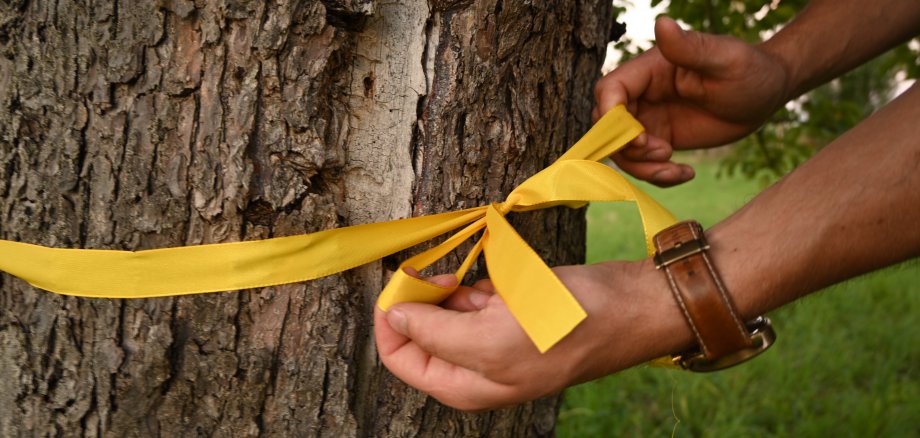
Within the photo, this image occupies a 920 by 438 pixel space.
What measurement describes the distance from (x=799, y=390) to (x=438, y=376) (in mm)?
3313

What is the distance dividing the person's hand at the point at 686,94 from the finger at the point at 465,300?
0.63 metres

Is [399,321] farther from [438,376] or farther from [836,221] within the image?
[836,221]

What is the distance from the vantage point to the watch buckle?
3.59ft

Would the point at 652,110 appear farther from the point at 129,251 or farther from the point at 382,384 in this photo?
the point at 129,251

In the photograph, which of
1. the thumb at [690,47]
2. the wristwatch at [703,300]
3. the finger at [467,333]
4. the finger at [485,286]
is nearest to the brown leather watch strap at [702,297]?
the wristwatch at [703,300]

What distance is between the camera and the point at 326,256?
4.03ft

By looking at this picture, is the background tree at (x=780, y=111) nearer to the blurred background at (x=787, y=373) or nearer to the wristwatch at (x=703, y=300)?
the blurred background at (x=787, y=373)

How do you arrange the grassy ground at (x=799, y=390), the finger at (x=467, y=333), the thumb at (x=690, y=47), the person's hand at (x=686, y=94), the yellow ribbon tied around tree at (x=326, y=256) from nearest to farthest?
1. the finger at (x=467, y=333)
2. the yellow ribbon tied around tree at (x=326, y=256)
3. the thumb at (x=690, y=47)
4. the person's hand at (x=686, y=94)
5. the grassy ground at (x=799, y=390)

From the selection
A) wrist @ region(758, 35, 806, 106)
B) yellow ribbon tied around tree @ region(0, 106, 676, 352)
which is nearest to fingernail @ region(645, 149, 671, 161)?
wrist @ region(758, 35, 806, 106)

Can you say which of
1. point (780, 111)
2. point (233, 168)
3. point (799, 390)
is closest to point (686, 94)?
point (233, 168)

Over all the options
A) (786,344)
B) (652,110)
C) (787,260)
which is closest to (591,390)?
(786,344)

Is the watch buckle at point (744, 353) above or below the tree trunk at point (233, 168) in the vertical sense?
below

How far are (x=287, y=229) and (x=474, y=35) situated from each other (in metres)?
0.51

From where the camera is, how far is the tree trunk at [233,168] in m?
1.19
